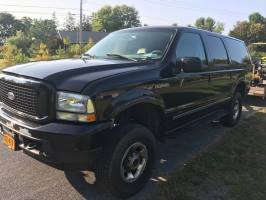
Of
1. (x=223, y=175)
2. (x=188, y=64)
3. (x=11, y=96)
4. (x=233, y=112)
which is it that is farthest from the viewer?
(x=233, y=112)

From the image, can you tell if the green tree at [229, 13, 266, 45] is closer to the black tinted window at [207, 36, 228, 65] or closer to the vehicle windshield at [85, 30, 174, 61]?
the black tinted window at [207, 36, 228, 65]

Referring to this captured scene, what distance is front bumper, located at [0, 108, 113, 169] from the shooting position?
297 cm

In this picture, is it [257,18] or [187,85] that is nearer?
[187,85]

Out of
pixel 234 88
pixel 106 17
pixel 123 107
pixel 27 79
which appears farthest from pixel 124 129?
pixel 106 17

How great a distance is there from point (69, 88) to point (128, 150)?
94cm

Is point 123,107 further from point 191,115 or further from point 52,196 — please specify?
point 191,115

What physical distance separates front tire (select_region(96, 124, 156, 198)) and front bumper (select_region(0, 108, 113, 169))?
0.14 meters

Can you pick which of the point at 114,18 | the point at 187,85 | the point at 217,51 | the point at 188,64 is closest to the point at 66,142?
the point at 188,64

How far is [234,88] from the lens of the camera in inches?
261

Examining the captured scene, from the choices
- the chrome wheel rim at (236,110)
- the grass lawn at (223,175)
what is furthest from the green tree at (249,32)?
the grass lawn at (223,175)

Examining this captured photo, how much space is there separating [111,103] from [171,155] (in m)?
2.10

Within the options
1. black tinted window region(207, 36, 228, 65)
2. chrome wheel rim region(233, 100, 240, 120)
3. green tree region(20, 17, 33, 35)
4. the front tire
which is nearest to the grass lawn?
the front tire

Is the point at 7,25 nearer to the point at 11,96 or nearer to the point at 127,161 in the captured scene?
the point at 11,96

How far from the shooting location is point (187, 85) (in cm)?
453
